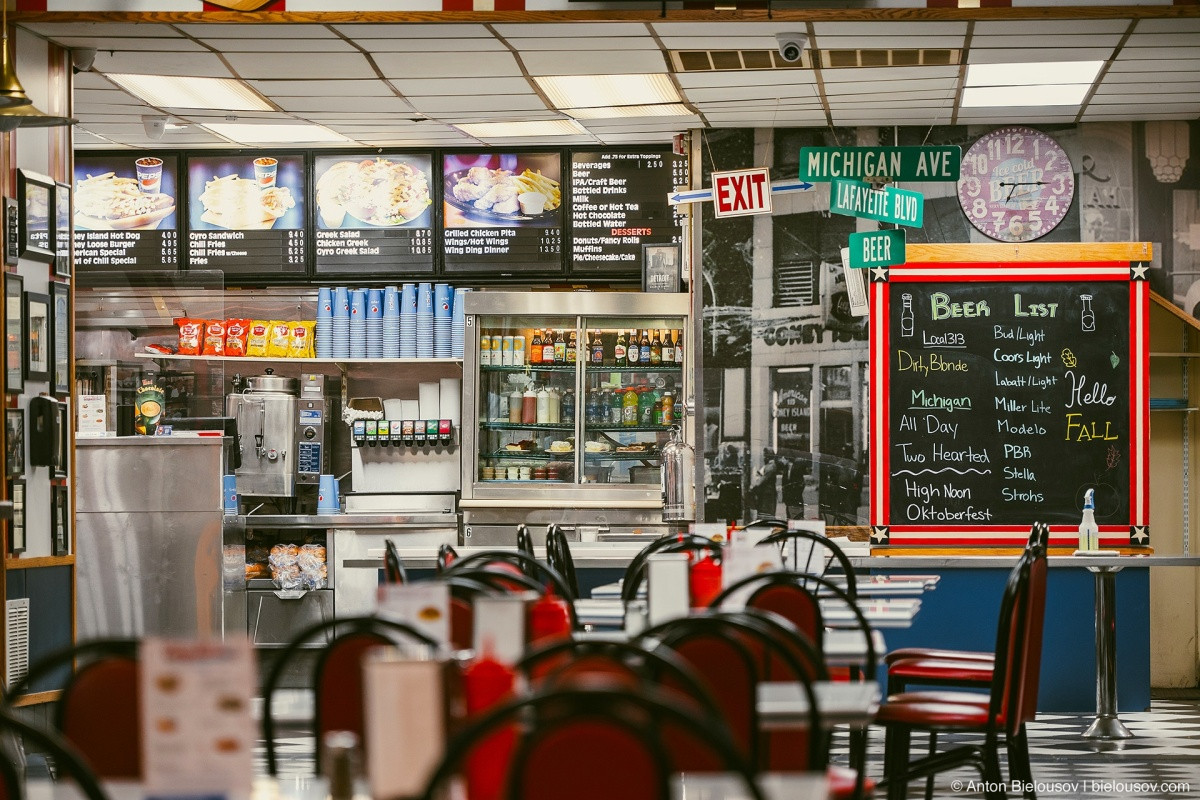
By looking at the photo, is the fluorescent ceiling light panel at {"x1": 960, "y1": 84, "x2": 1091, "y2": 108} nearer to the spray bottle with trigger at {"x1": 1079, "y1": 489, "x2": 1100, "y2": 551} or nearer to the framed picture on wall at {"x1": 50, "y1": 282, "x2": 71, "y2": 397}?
the spray bottle with trigger at {"x1": 1079, "y1": 489, "x2": 1100, "y2": 551}

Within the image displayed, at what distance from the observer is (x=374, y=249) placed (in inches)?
333

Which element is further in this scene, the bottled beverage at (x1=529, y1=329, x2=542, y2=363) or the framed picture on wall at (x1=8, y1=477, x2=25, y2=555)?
the bottled beverage at (x1=529, y1=329, x2=542, y2=363)

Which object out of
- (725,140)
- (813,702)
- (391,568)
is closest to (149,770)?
(813,702)

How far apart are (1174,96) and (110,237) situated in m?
6.31

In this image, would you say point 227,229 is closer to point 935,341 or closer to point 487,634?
point 935,341

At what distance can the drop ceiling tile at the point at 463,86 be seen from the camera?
21.5ft

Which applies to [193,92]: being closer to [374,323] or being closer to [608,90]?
[374,323]

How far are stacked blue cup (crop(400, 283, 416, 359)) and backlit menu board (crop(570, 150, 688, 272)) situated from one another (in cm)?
106

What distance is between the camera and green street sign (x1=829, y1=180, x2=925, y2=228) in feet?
20.3

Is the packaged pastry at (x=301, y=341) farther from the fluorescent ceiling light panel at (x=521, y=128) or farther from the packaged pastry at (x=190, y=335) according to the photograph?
the fluorescent ceiling light panel at (x=521, y=128)

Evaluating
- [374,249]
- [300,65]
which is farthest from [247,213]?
[300,65]

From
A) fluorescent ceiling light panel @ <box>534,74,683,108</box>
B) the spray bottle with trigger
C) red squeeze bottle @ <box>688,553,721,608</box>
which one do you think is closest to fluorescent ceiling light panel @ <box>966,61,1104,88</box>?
fluorescent ceiling light panel @ <box>534,74,683,108</box>

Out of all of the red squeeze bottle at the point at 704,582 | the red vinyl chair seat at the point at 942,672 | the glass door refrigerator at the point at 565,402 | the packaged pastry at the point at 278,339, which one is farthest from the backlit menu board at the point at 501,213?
the red squeeze bottle at the point at 704,582

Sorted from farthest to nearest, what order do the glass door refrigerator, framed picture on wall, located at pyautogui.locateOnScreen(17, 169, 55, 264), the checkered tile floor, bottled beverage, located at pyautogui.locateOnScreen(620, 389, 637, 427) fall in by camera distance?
bottled beverage, located at pyautogui.locateOnScreen(620, 389, 637, 427), the glass door refrigerator, framed picture on wall, located at pyautogui.locateOnScreen(17, 169, 55, 264), the checkered tile floor
